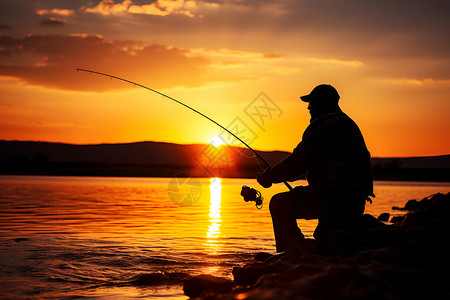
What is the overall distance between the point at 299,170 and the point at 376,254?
3.94ft

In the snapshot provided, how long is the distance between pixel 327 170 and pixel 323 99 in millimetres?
890

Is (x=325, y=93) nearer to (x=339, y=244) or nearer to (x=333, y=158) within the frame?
(x=333, y=158)

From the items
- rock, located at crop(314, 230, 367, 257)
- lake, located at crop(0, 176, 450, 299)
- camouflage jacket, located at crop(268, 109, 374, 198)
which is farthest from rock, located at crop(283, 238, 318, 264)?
lake, located at crop(0, 176, 450, 299)

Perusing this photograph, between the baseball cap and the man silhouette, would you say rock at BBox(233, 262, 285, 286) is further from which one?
the baseball cap

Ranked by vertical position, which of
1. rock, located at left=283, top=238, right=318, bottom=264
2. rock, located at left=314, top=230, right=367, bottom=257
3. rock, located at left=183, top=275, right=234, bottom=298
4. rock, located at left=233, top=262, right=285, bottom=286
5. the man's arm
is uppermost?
the man's arm

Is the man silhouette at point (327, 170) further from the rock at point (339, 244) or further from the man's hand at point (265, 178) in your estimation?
the rock at point (339, 244)

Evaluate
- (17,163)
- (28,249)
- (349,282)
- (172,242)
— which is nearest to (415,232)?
(349,282)

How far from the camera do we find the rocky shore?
13.0ft

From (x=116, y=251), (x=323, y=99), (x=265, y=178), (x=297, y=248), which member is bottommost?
(x=116, y=251)

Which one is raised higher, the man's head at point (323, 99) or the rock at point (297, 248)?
the man's head at point (323, 99)

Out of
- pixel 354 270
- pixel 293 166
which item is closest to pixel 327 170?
pixel 293 166

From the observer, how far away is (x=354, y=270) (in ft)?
14.1

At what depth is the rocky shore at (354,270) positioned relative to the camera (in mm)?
3977

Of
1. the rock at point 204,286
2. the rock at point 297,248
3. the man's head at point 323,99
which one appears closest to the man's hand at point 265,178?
the rock at point 297,248
